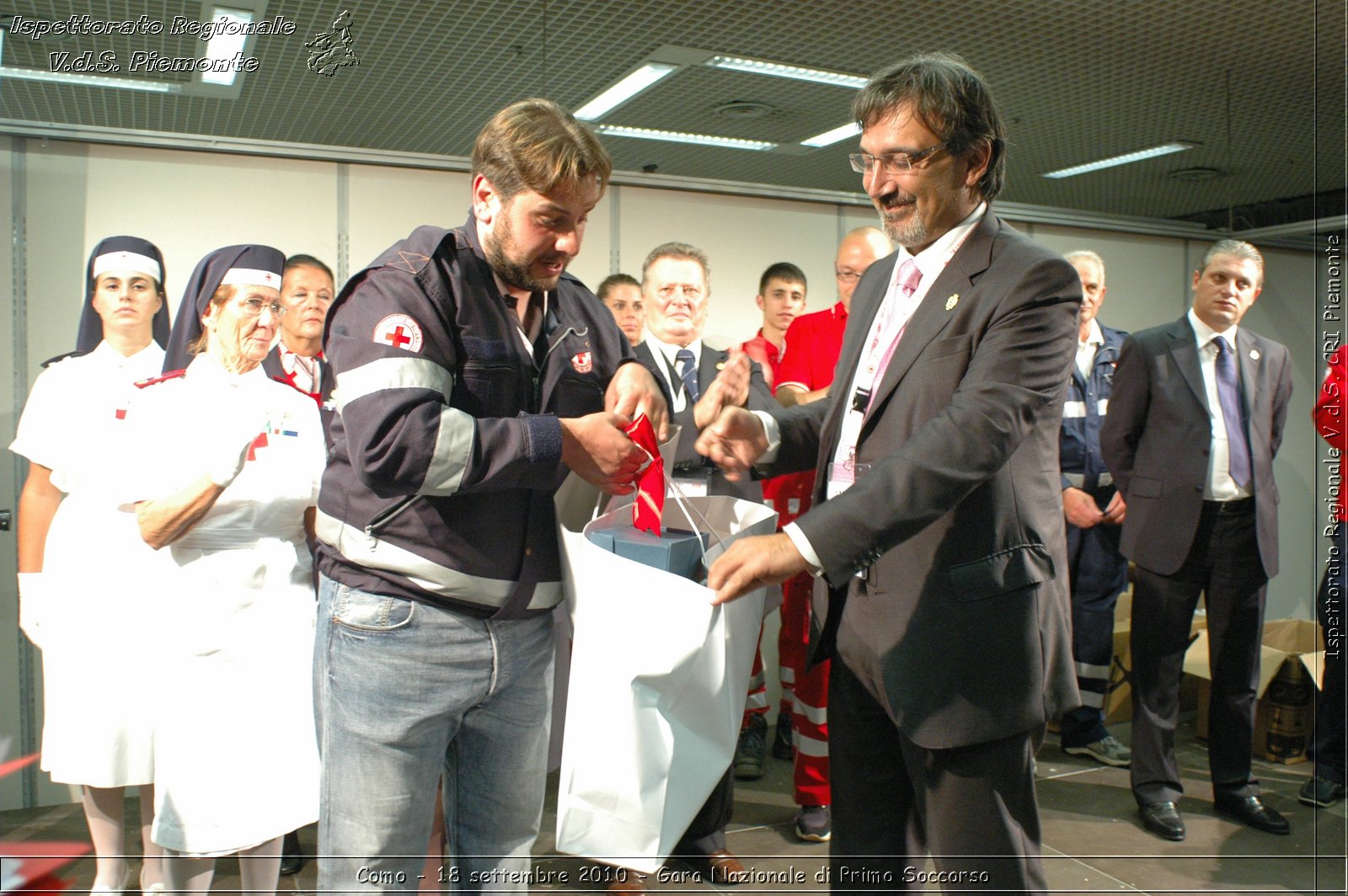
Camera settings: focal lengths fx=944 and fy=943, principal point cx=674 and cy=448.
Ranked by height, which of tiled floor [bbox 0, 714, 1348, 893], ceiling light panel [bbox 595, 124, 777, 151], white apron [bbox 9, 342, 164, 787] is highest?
ceiling light panel [bbox 595, 124, 777, 151]

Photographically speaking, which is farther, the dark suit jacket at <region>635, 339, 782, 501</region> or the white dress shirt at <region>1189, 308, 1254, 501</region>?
the white dress shirt at <region>1189, 308, 1254, 501</region>

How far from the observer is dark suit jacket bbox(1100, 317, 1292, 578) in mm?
3518

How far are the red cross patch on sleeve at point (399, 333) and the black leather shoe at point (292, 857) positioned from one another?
93.4 inches

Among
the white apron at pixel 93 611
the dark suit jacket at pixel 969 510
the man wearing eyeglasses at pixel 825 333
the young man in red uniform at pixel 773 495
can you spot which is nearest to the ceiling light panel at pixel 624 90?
the man wearing eyeglasses at pixel 825 333

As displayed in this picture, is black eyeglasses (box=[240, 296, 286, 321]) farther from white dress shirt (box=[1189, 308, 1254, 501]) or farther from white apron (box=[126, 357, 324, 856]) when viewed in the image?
white dress shirt (box=[1189, 308, 1254, 501])

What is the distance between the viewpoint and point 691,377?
3.37 meters

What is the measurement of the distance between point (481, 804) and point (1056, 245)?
5.56m

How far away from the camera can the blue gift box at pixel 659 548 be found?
145 cm

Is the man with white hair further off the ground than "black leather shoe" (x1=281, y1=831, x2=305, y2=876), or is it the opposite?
the man with white hair

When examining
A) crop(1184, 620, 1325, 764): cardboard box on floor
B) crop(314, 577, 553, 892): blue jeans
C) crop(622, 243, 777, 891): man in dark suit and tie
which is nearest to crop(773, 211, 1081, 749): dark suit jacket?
crop(314, 577, 553, 892): blue jeans

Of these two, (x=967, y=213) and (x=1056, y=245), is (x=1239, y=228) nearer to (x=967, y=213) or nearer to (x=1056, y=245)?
(x=1056, y=245)

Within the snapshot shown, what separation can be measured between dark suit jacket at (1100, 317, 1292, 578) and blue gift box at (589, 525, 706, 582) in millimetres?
2681

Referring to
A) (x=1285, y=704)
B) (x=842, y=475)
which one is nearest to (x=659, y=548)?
(x=842, y=475)

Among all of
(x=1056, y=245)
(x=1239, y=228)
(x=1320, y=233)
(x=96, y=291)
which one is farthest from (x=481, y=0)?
(x=1320, y=233)
